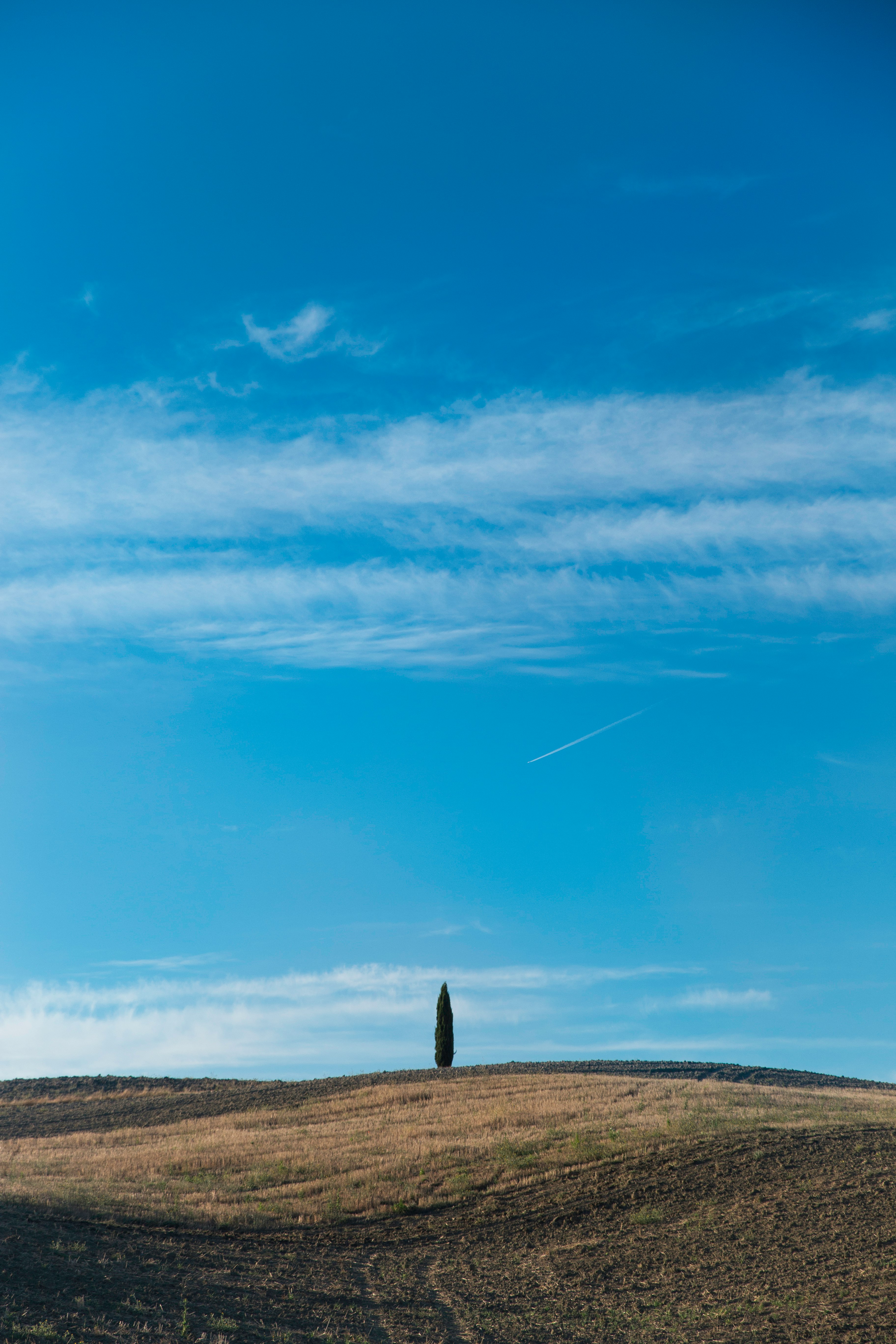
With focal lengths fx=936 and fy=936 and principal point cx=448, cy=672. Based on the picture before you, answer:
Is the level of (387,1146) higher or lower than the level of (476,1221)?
higher

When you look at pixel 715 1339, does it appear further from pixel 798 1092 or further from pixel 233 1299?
pixel 798 1092

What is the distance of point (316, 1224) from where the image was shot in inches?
862

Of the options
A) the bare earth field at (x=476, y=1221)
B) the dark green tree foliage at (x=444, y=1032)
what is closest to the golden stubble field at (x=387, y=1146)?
the bare earth field at (x=476, y=1221)

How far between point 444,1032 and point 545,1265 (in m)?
29.4

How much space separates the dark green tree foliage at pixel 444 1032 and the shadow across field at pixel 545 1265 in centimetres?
2360

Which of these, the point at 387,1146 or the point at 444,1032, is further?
the point at 444,1032

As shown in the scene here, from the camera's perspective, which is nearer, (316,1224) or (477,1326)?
(477,1326)

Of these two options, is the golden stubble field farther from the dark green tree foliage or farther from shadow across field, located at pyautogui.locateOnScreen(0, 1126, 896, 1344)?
the dark green tree foliage

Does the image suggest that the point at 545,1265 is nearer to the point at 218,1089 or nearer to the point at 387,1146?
the point at 387,1146

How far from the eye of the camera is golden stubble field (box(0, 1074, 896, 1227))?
22.8 m

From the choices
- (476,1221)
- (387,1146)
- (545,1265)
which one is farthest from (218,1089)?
(545,1265)

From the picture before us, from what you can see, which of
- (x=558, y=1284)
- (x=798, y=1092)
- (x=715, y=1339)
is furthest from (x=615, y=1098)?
(x=715, y=1339)

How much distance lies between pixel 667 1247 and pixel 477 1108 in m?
13.7

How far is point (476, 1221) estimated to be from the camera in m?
21.9
